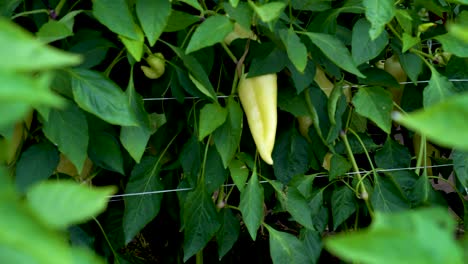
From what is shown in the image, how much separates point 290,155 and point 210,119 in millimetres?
215

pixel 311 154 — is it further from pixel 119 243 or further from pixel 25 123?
pixel 25 123

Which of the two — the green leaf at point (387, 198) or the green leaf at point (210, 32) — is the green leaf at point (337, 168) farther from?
the green leaf at point (210, 32)

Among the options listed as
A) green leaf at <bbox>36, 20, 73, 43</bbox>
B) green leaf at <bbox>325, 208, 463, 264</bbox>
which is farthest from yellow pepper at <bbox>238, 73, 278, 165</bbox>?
green leaf at <bbox>325, 208, 463, 264</bbox>

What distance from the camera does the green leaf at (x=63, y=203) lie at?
28 cm

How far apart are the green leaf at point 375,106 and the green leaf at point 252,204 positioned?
19 cm

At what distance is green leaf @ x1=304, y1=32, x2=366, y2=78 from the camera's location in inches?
A: 38.8

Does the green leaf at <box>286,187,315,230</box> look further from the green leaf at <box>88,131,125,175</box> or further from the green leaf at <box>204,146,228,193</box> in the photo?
the green leaf at <box>88,131,125,175</box>

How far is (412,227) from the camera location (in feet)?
0.94

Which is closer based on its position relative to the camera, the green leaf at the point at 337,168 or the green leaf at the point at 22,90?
the green leaf at the point at 22,90

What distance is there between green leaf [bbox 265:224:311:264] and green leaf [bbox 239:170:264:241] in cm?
8

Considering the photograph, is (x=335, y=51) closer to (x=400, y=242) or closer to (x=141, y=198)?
(x=141, y=198)

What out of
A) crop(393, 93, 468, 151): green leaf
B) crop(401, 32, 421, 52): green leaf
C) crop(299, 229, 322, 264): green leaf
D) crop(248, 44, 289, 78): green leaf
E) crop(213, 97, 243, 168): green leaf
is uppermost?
crop(393, 93, 468, 151): green leaf

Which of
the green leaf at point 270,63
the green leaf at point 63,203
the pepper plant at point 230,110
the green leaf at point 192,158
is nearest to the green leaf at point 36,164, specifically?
the pepper plant at point 230,110

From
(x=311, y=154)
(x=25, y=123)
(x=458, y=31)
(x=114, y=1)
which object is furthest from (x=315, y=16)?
(x=458, y=31)
